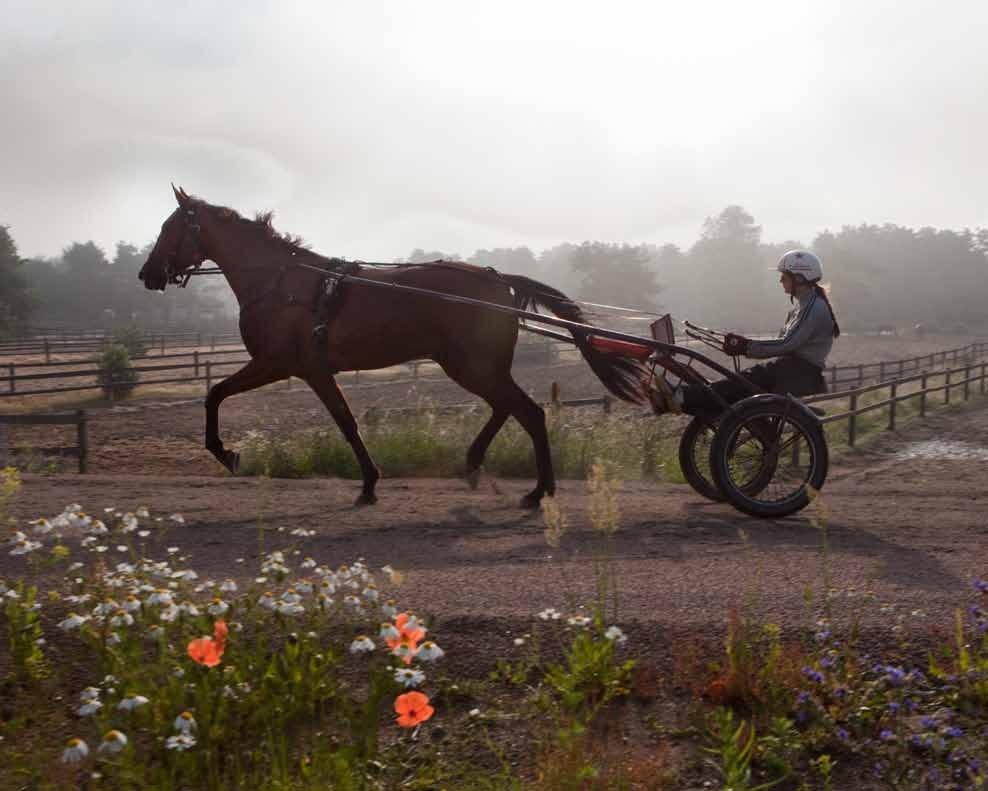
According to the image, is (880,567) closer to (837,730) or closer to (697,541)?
(697,541)

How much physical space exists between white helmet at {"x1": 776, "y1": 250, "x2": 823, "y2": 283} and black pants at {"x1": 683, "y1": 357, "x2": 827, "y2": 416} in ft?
2.03

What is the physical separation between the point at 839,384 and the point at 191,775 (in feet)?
92.4

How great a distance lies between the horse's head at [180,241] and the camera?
751 cm

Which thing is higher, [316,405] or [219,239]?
[219,239]

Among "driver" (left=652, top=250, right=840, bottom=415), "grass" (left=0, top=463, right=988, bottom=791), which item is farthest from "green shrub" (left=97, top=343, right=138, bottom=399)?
"grass" (left=0, top=463, right=988, bottom=791)

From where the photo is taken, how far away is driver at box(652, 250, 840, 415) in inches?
244

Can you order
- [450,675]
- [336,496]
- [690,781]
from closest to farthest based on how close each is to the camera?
[690,781] → [450,675] → [336,496]

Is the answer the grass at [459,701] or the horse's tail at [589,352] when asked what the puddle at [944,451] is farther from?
the grass at [459,701]

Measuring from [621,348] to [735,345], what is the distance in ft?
3.19

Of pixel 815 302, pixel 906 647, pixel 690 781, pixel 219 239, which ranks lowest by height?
pixel 690 781

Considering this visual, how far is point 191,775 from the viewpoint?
8.90 ft

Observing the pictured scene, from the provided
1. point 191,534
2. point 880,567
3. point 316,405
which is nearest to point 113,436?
point 316,405

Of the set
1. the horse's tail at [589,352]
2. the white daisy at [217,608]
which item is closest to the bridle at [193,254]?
the horse's tail at [589,352]

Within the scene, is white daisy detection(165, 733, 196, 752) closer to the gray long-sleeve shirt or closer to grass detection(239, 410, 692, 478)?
the gray long-sleeve shirt
